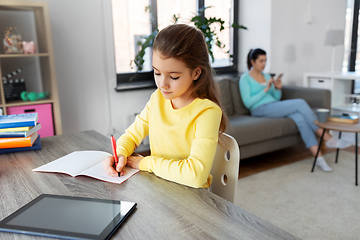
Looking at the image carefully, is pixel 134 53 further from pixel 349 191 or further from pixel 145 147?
pixel 349 191

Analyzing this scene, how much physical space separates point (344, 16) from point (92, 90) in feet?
11.3

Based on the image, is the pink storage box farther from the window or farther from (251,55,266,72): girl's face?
(251,55,266,72): girl's face

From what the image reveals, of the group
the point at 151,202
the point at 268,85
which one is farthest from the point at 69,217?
the point at 268,85

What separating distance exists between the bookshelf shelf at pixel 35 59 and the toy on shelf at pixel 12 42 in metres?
0.05

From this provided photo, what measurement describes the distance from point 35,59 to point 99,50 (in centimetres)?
54

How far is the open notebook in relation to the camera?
3.09 ft

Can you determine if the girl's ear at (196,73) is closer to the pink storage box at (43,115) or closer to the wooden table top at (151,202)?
the wooden table top at (151,202)

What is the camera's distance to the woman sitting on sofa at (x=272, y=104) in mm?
2754

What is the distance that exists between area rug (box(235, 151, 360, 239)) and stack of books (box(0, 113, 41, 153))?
138cm

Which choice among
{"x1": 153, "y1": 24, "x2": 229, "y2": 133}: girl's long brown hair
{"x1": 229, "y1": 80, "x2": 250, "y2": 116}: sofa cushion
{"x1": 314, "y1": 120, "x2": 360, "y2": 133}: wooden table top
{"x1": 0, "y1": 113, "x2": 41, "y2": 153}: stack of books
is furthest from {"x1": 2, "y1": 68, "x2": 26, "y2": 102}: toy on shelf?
{"x1": 314, "y1": 120, "x2": 360, "y2": 133}: wooden table top

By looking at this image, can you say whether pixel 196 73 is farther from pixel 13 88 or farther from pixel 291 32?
pixel 291 32

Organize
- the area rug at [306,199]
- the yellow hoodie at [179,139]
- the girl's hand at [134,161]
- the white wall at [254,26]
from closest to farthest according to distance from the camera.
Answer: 1. the yellow hoodie at [179,139]
2. the girl's hand at [134,161]
3. the area rug at [306,199]
4. the white wall at [254,26]

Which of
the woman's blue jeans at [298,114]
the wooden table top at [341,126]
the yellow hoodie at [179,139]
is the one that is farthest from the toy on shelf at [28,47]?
the wooden table top at [341,126]

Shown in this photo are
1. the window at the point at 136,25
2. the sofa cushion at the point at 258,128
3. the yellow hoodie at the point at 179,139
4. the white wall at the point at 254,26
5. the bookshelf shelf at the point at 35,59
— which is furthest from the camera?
the white wall at the point at 254,26
